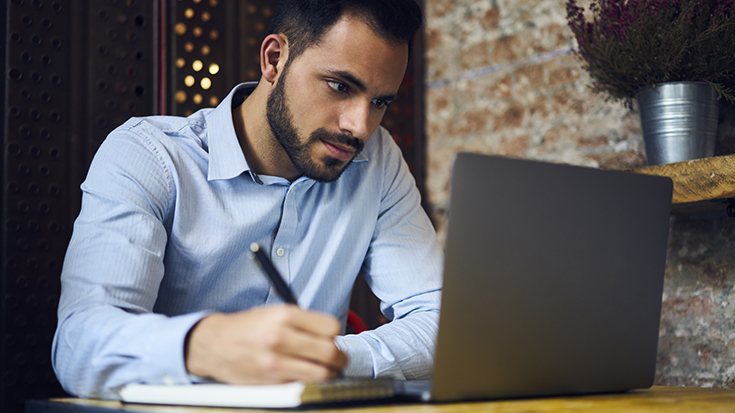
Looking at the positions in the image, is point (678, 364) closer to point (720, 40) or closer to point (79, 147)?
point (720, 40)

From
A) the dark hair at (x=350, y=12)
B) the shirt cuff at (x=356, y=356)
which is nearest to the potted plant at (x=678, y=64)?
the dark hair at (x=350, y=12)

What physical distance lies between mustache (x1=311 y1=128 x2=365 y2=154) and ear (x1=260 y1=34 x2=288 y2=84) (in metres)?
0.17

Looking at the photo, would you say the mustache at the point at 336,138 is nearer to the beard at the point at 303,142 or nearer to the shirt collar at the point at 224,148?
the beard at the point at 303,142

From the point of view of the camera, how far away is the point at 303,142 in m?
1.21

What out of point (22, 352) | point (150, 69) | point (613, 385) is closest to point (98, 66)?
point (150, 69)

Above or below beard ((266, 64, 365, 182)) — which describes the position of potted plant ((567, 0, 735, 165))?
above

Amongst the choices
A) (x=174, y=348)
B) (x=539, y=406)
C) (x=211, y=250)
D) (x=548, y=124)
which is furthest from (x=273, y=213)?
(x=548, y=124)

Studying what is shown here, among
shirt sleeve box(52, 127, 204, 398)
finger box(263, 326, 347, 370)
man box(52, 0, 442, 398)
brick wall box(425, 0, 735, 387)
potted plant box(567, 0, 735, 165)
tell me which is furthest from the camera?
brick wall box(425, 0, 735, 387)

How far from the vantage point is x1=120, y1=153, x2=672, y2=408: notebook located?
63cm

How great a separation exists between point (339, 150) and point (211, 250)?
1.01 feet

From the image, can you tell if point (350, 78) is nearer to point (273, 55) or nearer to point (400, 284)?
point (273, 55)

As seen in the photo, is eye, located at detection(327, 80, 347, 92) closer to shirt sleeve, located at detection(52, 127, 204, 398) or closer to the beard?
the beard

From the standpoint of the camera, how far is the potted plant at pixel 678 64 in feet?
4.13

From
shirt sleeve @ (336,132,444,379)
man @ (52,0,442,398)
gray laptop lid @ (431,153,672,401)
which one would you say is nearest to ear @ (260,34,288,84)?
man @ (52,0,442,398)
